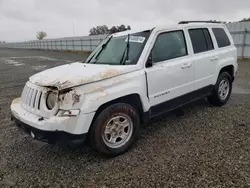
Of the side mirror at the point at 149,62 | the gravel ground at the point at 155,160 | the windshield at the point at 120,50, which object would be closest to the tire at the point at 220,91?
Result: the gravel ground at the point at 155,160

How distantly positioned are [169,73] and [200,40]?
1.26m

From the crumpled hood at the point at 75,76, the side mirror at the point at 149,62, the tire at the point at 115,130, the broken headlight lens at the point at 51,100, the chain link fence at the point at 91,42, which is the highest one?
the chain link fence at the point at 91,42

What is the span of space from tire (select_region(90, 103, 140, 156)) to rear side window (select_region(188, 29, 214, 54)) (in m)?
1.90

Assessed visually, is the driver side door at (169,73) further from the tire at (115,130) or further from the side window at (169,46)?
the tire at (115,130)

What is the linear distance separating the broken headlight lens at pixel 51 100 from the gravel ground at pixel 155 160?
2.80 feet

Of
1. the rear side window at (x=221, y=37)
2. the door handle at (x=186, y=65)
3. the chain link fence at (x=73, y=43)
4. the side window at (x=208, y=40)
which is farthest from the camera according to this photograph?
the chain link fence at (x=73, y=43)

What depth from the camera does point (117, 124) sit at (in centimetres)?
314

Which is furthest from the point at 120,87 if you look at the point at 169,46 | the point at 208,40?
the point at 208,40

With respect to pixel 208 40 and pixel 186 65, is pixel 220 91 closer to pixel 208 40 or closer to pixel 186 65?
pixel 208 40

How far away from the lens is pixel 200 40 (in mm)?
4301

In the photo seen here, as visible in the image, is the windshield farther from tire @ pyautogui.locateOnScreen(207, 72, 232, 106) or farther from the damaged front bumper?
tire @ pyautogui.locateOnScreen(207, 72, 232, 106)

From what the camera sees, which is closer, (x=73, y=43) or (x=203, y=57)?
(x=203, y=57)

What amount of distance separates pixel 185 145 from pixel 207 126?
86 centimetres

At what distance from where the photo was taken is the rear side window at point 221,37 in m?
4.66
